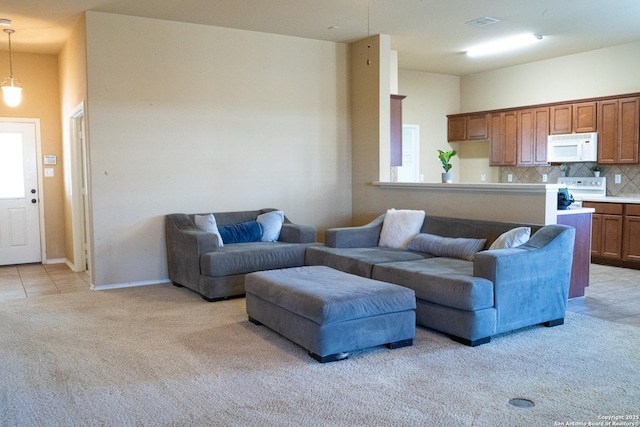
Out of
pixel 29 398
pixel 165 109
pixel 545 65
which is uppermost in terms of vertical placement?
pixel 545 65

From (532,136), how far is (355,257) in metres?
4.62

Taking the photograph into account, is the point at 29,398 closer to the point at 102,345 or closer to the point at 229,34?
the point at 102,345

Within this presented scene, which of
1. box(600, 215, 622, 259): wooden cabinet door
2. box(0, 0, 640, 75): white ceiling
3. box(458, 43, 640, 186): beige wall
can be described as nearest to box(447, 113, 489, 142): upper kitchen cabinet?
box(458, 43, 640, 186): beige wall

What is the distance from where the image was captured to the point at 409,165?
356 inches

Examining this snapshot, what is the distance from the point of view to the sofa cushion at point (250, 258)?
499 centimetres

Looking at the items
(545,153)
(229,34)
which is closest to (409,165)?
(545,153)

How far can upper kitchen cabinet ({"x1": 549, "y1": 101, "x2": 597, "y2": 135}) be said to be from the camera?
7.26 m

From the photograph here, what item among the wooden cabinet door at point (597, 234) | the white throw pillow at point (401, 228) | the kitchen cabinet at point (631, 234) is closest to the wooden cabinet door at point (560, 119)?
the wooden cabinet door at point (597, 234)

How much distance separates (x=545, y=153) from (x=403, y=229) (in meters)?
3.67

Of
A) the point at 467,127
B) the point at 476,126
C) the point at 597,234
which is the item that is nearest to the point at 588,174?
the point at 597,234

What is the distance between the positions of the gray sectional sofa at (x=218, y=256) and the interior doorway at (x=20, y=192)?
2.67 meters

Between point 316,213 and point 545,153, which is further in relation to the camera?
point 545,153

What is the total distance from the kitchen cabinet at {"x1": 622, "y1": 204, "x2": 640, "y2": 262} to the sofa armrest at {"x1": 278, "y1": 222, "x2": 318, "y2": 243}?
3897 millimetres

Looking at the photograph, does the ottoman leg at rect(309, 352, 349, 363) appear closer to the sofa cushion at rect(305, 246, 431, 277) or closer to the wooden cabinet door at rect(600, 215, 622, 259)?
the sofa cushion at rect(305, 246, 431, 277)
